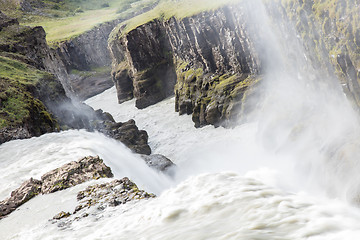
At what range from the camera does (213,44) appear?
4069 centimetres

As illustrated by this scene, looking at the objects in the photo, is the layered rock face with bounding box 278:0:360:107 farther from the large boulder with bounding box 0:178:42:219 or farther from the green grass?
the green grass

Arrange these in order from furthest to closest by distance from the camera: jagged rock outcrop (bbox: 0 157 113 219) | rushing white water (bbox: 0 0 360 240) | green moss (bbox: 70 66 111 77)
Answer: green moss (bbox: 70 66 111 77) → jagged rock outcrop (bbox: 0 157 113 219) → rushing white water (bbox: 0 0 360 240)

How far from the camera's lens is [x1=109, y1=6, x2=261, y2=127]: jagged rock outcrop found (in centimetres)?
3541

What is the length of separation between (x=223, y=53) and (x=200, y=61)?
226 inches

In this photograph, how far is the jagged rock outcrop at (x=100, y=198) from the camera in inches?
348

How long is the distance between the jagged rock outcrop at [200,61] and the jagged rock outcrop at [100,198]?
25979 mm

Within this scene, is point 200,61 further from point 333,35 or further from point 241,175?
point 241,175

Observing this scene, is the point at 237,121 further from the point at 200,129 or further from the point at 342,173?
the point at 342,173

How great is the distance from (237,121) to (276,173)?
13496mm

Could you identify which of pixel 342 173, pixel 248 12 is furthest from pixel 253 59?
pixel 342 173

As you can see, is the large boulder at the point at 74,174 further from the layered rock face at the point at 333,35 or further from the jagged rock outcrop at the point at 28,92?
the layered rock face at the point at 333,35

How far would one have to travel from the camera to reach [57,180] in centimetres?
1156

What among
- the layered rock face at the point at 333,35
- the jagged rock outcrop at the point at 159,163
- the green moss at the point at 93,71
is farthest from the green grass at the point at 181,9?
the green moss at the point at 93,71

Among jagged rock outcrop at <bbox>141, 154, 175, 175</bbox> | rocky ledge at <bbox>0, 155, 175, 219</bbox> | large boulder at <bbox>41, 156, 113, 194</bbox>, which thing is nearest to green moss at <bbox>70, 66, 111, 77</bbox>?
jagged rock outcrop at <bbox>141, 154, 175, 175</bbox>
